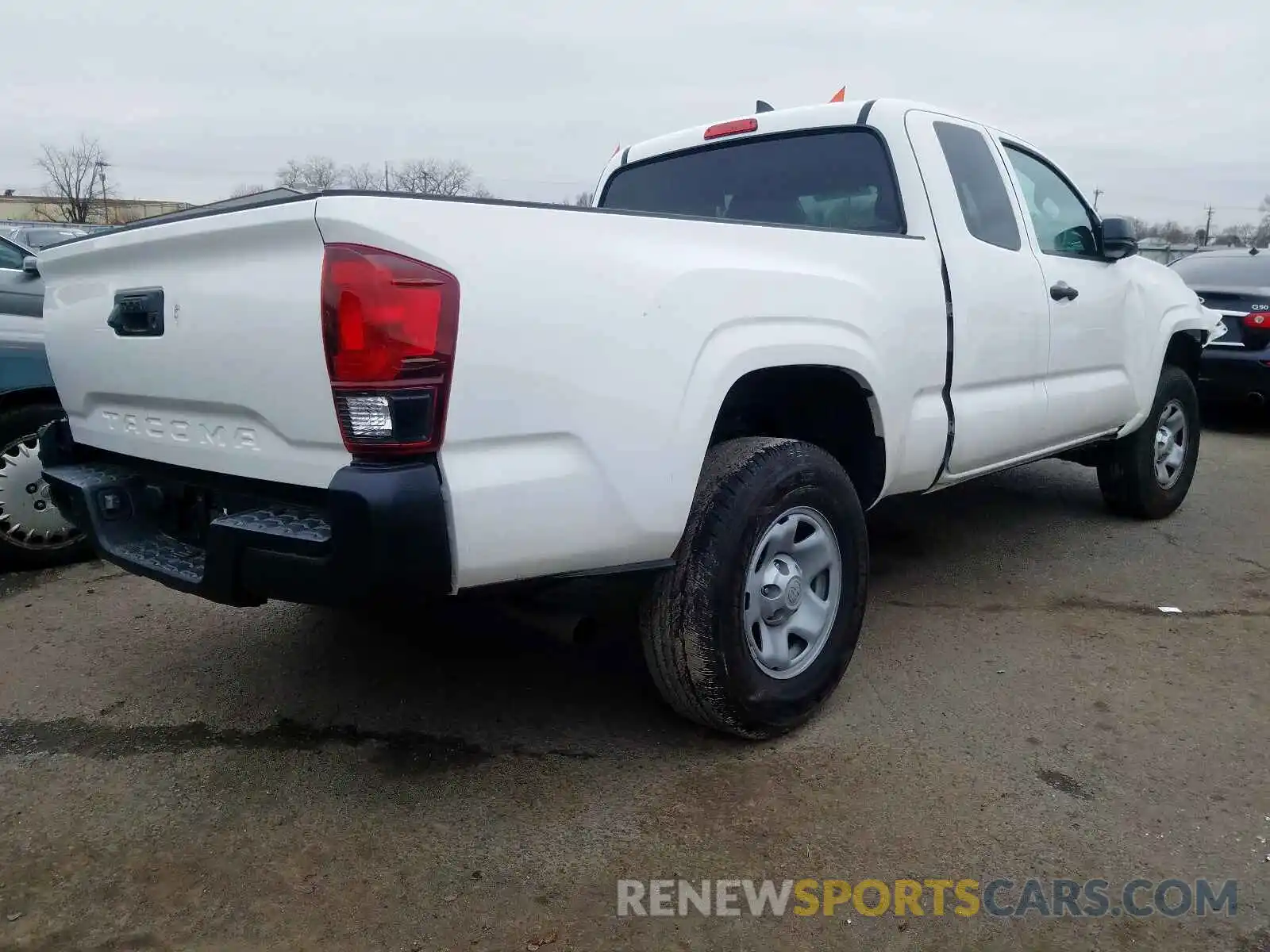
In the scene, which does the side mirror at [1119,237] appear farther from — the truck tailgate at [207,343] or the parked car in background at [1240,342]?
the parked car in background at [1240,342]

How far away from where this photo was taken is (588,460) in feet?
7.40

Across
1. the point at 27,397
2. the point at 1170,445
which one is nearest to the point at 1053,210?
the point at 1170,445

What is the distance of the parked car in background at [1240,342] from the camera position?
7.92 metres

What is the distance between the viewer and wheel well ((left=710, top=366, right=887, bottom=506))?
9.75 ft

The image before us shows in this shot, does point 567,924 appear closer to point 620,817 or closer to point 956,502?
point 620,817

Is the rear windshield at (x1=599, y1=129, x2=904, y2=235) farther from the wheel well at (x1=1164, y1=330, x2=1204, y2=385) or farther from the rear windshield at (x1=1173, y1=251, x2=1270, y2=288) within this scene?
the rear windshield at (x1=1173, y1=251, x2=1270, y2=288)

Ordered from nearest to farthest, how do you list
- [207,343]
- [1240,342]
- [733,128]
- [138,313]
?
[207,343] < [138,313] < [733,128] < [1240,342]

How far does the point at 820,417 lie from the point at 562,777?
1.42 meters

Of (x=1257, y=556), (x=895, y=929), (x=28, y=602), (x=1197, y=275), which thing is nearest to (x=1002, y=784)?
(x=895, y=929)

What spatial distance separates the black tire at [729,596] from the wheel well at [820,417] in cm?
22

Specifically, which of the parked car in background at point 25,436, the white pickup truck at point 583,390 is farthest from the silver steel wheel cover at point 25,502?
the white pickup truck at point 583,390

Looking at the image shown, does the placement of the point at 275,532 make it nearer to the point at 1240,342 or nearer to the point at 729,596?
the point at 729,596

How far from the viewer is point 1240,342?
803cm

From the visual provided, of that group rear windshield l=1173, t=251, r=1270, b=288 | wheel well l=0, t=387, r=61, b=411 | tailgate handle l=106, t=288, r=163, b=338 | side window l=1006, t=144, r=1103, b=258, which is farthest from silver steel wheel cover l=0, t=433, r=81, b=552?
rear windshield l=1173, t=251, r=1270, b=288
